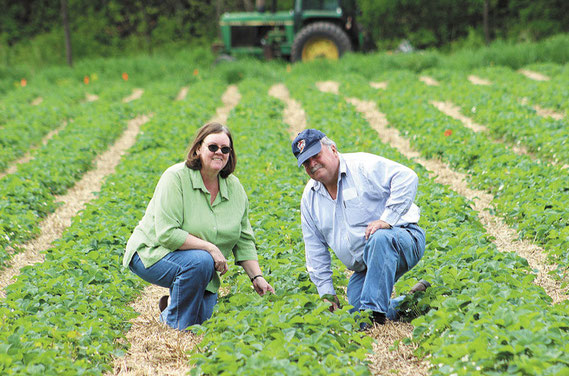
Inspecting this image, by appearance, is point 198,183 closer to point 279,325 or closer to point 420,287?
point 279,325

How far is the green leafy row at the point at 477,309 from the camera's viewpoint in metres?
3.23

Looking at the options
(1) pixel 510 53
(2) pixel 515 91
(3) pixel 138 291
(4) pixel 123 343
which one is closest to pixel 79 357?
(4) pixel 123 343

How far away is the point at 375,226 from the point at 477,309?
84cm

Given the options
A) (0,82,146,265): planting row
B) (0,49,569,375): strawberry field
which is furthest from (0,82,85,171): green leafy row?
(0,82,146,265): planting row

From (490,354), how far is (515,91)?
11.6 meters

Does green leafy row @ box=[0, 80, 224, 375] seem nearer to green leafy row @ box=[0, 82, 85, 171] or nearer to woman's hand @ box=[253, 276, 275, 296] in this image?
woman's hand @ box=[253, 276, 275, 296]

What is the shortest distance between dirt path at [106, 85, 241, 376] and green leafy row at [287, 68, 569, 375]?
60.1 inches

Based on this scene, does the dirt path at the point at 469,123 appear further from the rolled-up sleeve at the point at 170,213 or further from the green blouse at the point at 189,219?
the rolled-up sleeve at the point at 170,213

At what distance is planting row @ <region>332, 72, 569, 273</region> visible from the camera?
5.77 metres

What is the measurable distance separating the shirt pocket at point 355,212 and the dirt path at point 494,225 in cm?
167

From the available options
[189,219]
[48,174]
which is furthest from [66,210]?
[189,219]

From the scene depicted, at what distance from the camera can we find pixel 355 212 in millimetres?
4324

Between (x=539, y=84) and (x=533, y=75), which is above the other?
(x=539, y=84)

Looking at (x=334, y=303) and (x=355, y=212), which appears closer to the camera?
(x=334, y=303)
